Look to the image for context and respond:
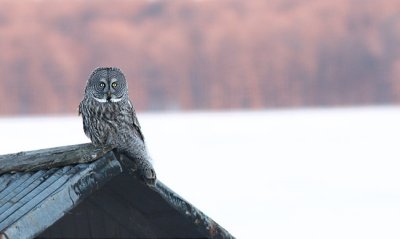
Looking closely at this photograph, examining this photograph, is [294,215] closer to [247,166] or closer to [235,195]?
[235,195]

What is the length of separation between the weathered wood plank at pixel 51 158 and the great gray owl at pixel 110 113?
0.44 metres

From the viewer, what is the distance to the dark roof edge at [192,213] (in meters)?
4.69

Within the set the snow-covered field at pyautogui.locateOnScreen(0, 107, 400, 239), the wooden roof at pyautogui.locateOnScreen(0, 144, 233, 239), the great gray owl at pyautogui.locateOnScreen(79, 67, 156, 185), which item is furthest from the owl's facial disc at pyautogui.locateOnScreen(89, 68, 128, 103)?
the snow-covered field at pyautogui.locateOnScreen(0, 107, 400, 239)

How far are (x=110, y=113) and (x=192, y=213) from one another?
40.0 inches

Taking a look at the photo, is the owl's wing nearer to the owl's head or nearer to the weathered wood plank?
the owl's head

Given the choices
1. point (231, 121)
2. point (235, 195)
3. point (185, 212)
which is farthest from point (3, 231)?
point (231, 121)

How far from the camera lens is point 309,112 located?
28.9m

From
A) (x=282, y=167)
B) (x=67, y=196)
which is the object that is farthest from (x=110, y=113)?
(x=282, y=167)

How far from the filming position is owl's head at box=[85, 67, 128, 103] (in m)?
5.47

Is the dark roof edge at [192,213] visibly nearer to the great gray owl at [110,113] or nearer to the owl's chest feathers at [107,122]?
the great gray owl at [110,113]

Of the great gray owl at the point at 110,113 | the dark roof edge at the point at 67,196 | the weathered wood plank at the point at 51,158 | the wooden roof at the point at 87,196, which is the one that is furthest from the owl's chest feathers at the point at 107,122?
the dark roof edge at the point at 67,196

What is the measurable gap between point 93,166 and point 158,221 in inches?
38.4

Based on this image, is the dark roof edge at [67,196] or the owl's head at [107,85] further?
the owl's head at [107,85]

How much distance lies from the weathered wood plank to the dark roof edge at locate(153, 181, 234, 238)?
1.44ft
